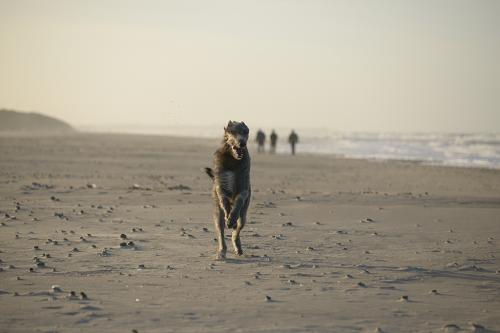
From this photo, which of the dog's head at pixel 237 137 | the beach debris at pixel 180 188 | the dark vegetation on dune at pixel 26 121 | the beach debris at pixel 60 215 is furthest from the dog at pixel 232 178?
the dark vegetation on dune at pixel 26 121

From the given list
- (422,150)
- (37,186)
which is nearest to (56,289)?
(37,186)

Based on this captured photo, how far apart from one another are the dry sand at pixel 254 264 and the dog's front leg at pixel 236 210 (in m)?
0.59

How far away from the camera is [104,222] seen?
13.3m

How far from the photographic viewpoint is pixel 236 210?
9586 mm

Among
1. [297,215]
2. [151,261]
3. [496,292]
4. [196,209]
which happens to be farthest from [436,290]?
[196,209]

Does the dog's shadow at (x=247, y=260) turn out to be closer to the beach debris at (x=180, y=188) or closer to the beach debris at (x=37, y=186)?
the beach debris at (x=180, y=188)

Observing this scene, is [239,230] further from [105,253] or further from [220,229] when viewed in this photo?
[105,253]

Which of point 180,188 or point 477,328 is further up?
point 180,188

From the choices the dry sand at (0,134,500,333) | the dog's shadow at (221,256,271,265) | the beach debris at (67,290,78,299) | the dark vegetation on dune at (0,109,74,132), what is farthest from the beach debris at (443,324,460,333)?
the dark vegetation on dune at (0,109,74,132)

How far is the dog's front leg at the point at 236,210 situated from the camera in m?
9.52

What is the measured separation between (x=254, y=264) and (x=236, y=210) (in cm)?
96

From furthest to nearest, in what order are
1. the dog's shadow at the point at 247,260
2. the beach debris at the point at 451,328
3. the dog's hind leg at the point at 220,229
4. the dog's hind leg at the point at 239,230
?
the dog's hind leg at the point at 239,230 → the dog's hind leg at the point at 220,229 → the dog's shadow at the point at 247,260 → the beach debris at the point at 451,328

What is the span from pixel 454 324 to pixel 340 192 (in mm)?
14892

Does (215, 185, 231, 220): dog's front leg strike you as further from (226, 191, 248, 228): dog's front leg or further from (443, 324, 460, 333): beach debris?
(443, 324, 460, 333): beach debris
